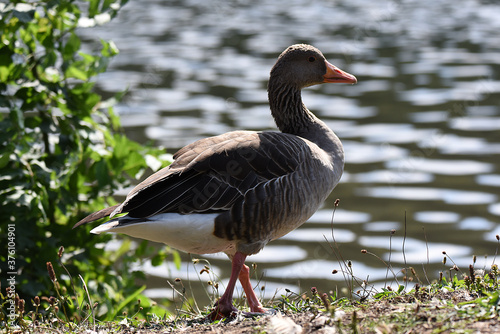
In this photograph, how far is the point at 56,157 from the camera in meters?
6.41

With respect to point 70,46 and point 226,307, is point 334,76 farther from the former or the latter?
point 226,307

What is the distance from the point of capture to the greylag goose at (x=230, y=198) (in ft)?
16.8

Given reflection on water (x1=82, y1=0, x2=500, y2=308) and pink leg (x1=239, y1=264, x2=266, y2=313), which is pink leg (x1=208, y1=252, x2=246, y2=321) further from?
reflection on water (x1=82, y1=0, x2=500, y2=308)

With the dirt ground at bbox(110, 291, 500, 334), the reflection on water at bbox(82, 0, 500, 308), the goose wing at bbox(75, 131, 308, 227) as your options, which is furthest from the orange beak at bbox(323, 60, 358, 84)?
the dirt ground at bbox(110, 291, 500, 334)

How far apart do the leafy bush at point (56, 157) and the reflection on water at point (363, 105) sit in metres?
1.31

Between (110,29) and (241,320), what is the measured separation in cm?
1842

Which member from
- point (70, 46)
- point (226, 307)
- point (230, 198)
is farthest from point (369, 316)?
point (70, 46)

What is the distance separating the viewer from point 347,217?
10.2 metres

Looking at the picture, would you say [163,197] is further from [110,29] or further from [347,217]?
[110,29]

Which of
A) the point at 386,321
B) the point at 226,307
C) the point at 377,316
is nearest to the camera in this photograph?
the point at 386,321

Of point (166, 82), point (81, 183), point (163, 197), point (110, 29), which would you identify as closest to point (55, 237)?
point (81, 183)

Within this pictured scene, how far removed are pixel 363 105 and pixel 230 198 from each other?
9641 mm

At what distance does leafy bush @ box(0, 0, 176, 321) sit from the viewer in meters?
6.20

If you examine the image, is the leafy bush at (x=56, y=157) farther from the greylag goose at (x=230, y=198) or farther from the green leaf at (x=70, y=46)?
the greylag goose at (x=230, y=198)
